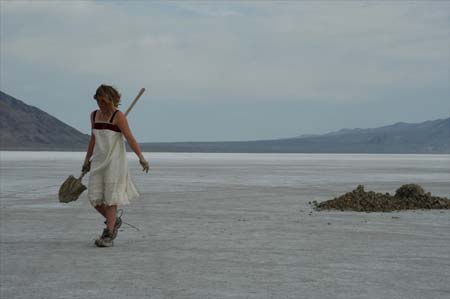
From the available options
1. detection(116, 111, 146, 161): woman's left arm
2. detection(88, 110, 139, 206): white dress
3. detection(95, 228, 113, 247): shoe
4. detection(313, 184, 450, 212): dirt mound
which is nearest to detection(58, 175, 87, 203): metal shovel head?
detection(88, 110, 139, 206): white dress

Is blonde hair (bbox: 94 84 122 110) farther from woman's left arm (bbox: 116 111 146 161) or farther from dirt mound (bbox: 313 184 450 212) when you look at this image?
dirt mound (bbox: 313 184 450 212)

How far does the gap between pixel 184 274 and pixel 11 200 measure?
34.3 ft

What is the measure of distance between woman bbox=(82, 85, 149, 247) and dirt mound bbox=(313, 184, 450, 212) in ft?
21.8

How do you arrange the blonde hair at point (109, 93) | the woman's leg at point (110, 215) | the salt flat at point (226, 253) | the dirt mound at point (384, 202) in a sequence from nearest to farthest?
1. the salt flat at point (226, 253)
2. the blonde hair at point (109, 93)
3. the woman's leg at point (110, 215)
4. the dirt mound at point (384, 202)

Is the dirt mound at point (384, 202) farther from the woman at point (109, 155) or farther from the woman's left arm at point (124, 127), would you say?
the woman's left arm at point (124, 127)

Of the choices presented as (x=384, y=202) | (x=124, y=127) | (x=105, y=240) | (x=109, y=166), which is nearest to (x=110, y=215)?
(x=105, y=240)

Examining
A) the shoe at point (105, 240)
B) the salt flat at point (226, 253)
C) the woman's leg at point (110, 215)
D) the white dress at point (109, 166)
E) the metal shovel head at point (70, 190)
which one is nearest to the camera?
the salt flat at point (226, 253)

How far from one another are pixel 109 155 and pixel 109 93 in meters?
0.74

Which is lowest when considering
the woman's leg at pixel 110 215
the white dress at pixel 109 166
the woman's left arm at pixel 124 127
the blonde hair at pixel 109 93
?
the woman's leg at pixel 110 215

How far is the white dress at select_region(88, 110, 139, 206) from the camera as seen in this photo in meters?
8.95

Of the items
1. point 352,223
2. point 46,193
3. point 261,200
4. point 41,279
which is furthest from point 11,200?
point 41,279

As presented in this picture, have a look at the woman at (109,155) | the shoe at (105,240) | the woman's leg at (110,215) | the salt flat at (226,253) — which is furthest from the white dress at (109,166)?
the salt flat at (226,253)

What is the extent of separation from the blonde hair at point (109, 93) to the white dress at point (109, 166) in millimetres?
168

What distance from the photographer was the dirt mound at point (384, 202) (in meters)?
14.9
